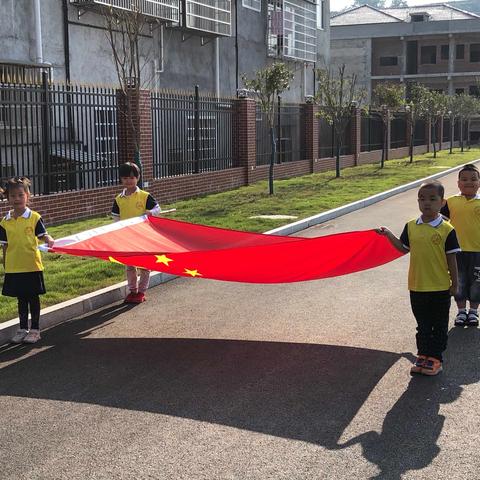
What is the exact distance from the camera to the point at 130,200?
7.66m

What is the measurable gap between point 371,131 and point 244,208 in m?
21.4

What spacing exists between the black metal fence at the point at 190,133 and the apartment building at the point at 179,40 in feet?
6.69

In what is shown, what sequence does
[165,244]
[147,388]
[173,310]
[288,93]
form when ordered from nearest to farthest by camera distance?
[147,388], [165,244], [173,310], [288,93]

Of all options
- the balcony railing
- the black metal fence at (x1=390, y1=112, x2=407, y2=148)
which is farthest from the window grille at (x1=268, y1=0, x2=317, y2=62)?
the balcony railing

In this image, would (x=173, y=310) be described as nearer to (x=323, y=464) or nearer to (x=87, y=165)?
(x=323, y=464)

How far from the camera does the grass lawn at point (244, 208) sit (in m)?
8.34

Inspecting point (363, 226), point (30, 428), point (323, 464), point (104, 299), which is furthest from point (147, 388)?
point (363, 226)

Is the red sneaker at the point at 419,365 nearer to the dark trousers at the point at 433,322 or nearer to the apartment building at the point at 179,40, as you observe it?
the dark trousers at the point at 433,322

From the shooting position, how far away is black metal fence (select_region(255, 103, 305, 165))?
2427cm

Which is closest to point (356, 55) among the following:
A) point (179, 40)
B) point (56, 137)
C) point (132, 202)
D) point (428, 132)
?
point (428, 132)

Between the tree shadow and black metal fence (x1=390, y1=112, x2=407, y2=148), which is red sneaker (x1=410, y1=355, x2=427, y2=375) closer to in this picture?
the tree shadow

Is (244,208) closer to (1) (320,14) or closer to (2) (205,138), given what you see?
(2) (205,138)

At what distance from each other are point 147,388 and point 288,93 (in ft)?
104

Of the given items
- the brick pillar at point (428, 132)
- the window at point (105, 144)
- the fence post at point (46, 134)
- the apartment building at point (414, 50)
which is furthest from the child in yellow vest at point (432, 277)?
the apartment building at point (414, 50)
